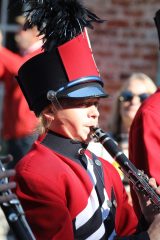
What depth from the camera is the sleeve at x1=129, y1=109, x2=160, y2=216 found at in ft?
11.8

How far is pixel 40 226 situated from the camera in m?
3.18

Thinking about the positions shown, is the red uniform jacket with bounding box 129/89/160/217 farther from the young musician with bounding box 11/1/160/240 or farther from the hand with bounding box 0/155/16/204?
the hand with bounding box 0/155/16/204

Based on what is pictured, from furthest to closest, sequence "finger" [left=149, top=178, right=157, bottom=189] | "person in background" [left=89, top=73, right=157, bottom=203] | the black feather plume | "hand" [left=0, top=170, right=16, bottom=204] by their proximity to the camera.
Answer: "person in background" [left=89, top=73, right=157, bottom=203] → the black feather plume → "finger" [left=149, top=178, right=157, bottom=189] → "hand" [left=0, top=170, right=16, bottom=204]

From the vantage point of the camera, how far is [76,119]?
131 inches

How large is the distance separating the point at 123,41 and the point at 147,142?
4528mm

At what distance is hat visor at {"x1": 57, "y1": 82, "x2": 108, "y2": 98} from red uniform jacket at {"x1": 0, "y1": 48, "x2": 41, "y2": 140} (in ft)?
11.6

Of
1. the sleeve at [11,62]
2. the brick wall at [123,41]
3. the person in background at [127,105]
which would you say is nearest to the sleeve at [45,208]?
the person in background at [127,105]

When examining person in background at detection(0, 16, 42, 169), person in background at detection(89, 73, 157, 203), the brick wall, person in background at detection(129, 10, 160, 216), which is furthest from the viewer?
the brick wall

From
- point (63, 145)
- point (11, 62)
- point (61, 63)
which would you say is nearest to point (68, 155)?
point (63, 145)

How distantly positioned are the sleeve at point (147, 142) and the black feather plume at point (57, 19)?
0.51 metres

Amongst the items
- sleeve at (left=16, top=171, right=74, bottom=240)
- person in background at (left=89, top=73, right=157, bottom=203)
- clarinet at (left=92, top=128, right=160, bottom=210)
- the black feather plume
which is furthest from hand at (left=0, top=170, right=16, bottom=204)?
person in background at (left=89, top=73, right=157, bottom=203)

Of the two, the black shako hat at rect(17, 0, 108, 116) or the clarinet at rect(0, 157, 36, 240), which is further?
the black shako hat at rect(17, 0, 108, 116)

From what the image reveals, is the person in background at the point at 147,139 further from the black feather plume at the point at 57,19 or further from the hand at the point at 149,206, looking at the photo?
the black feather plume at the point at 57,19

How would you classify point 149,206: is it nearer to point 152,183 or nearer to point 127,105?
point 152,183
